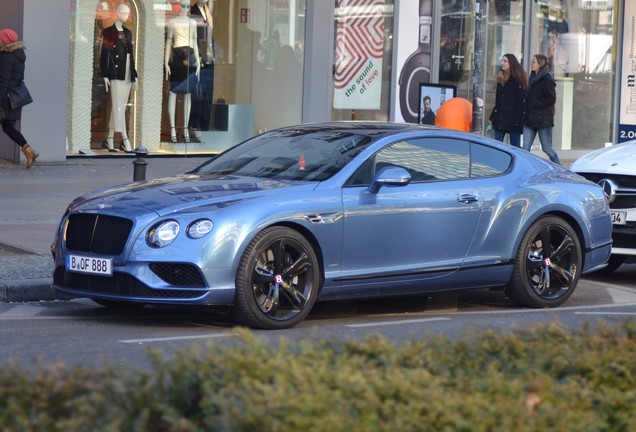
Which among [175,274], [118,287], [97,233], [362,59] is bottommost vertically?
[118,287]

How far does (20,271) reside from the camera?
1020 cm

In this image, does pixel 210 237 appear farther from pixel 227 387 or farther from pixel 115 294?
pixel 227 387

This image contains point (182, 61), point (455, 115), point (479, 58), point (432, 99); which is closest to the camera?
point (455, 115)

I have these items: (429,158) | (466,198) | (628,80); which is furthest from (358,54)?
(466,198)

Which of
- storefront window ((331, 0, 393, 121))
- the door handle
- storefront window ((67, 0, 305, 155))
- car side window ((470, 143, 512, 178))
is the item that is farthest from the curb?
storefront window ((331, 0, 393, 121))

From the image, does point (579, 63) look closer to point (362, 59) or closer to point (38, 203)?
point (362, 59)

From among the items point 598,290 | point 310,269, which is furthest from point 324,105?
point 310,269

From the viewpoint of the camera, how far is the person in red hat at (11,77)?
16.5 m

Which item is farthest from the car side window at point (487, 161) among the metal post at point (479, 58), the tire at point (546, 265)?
the metal post at point (479, 58)

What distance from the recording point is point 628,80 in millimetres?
22469

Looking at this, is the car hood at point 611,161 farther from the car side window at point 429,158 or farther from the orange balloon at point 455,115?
the orange balloon at point 455,115

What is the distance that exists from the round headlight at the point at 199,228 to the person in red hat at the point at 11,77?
29.9 feet

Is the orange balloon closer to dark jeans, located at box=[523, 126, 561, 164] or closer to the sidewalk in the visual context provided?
dark jeans, located at box=[523, 126, 561, 164]

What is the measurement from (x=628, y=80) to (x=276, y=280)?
15618mm
